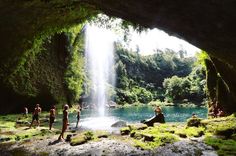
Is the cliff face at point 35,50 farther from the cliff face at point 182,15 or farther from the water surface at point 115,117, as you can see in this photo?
the water surface at point 115,117

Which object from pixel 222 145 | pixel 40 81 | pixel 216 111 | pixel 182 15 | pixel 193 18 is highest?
pixel 40 81

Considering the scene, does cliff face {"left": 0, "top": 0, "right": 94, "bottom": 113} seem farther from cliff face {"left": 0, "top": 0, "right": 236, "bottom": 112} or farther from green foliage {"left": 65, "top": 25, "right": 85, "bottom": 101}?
green foliage {"left": 65, "top": 25, "right": 85, "bottom": 101}

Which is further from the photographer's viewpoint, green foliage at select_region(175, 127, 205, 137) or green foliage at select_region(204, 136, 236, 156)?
green foliage at select_region(175, 127, 205, 137)

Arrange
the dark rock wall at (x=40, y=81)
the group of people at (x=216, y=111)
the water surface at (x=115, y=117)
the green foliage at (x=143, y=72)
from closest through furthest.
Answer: the group of people at (x=216, y=111) < the water surface at (x=115, y=117) < the dark rock wall at (x=40, y=81) < the green foliage at (x=143, y=72)

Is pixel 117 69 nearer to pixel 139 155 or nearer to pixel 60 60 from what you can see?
pixel 60 60

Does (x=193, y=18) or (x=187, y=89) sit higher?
(x=187, y=89)

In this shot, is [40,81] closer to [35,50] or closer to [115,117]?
[35,50]

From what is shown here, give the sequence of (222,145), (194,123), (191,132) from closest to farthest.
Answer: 1. (222,145)
2. (191,132)
3. (194,123)

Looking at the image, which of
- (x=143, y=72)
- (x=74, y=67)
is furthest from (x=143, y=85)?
(x=74, y=67)

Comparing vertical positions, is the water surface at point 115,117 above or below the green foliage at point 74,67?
below

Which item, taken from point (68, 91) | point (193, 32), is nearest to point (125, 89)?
point (68, 91)

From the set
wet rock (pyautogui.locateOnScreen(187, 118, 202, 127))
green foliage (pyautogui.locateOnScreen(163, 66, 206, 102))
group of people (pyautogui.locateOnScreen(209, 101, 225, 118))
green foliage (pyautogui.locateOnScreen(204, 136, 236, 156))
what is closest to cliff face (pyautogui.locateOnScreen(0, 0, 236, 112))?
green foliage (pyautogui.locateOnScreen(204, 136, 236, 156))

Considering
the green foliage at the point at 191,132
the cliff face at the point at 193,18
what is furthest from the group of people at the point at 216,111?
the cliff face at the point at 193,18

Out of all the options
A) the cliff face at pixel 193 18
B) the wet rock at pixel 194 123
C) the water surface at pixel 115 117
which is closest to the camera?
the cliff face at pixel 193 18
